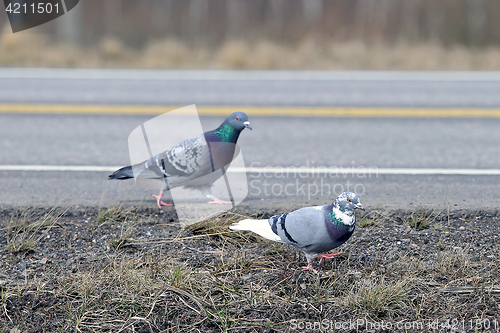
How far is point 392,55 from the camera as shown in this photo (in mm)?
15500

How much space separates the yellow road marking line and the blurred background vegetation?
5.55 meters

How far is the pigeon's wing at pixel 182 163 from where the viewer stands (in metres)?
4.16

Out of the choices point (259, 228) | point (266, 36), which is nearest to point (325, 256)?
point (259, 228)

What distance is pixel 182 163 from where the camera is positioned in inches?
166

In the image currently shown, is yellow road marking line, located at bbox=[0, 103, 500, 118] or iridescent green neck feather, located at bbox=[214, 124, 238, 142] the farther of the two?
yellow road marking line, located at bbox=[0, 103, 500, 118]

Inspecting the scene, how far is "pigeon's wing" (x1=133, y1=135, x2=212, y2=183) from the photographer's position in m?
4.16

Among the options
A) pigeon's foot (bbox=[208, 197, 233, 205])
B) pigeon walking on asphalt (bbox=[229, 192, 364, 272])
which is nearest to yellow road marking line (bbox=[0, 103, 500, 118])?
pigeon's foot (bbox=[208, 197, 233, 205])

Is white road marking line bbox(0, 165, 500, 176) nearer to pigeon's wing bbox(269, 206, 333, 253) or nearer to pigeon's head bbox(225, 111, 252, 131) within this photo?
pigeon's head bbox(225, 111, 252, 131)

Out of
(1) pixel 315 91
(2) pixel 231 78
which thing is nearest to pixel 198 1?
(2) pixel 231 78

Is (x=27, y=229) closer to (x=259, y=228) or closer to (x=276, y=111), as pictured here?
(x=259, y=228)

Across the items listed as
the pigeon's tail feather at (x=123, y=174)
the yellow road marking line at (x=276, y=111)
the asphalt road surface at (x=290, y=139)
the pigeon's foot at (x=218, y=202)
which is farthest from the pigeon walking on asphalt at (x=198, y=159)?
the yellow road marking line at (x=276, y=111)

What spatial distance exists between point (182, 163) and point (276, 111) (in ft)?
15.5

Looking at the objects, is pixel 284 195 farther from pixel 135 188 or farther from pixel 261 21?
pixel 261 21

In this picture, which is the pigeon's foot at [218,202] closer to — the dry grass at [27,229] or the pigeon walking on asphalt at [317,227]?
the pigeon walking on asphalt at [317,227]
